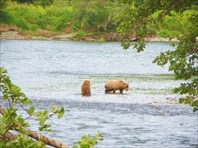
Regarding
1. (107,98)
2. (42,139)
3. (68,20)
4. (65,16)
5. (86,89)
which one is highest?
(65,16)

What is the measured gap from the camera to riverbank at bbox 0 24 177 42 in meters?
97.4

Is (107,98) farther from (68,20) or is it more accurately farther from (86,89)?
(68,20)

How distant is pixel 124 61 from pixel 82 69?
1045cm

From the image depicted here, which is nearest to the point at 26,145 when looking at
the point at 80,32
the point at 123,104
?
the point at 123,104

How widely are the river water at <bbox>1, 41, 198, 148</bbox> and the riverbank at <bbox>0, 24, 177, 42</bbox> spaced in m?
22.9

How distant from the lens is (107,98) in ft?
118

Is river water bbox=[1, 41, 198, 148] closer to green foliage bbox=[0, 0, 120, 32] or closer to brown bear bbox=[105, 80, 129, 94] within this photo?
brown bear bbox=[105, 80, 129, 94]

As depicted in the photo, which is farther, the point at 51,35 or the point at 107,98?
the point at 51,35

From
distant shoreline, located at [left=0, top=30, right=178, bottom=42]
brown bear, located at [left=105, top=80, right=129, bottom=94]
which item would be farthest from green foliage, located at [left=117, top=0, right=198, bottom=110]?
distant shoreline, located at [left=0, top=30, right=178, bottom=42]

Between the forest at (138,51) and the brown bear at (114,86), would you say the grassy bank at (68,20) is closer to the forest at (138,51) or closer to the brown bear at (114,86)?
the brown bear at (114,86)

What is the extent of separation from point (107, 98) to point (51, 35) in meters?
64.9

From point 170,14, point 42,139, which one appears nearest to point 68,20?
point 170,14

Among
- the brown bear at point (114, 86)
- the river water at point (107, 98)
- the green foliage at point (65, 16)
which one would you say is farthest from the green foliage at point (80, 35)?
the brown bear at point (114, 86)

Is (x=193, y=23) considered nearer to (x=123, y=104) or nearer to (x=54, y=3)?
(x=123, y=104)
